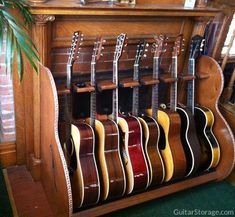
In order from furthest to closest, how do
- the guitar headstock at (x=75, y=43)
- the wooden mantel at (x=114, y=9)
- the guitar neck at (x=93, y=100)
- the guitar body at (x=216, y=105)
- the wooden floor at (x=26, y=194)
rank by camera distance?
1. the guitar body at (x=216, y=105)
2. the wooden floor at (x=26, y=194)
3. the guitar neck at (x=93, y=100)
4. the guitar headstock at (x=75, y=43)
5. the wooden mantel at (x=114, y=9)

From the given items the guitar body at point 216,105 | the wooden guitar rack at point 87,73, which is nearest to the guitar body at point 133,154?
the wooden guitar rack at point 87,73

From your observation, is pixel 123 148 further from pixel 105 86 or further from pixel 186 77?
pixel 186 77

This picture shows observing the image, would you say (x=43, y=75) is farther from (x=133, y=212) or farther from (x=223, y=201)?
(x=223, y=201)

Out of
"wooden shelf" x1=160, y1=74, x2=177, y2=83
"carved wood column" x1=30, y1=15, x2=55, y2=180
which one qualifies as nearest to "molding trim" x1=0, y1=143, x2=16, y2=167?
"carved wood column" x1=30, y1=15, x2=55, y2=180

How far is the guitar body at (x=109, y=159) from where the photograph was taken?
1479 mm

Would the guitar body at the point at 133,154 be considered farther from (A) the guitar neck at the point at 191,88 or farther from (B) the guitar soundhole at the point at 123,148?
(A) the guitar neck at the point at 191,88

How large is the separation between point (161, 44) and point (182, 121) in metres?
0.49

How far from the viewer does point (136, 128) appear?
154cm

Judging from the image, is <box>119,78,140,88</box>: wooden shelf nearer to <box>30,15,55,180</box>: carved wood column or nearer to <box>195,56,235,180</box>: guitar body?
<box>30,15,55,180</box>: carved wood column

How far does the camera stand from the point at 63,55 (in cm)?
153

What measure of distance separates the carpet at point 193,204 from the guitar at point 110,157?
18cm

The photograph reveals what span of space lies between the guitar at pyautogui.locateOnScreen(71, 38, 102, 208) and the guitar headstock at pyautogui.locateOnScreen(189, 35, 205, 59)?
24.7 inches

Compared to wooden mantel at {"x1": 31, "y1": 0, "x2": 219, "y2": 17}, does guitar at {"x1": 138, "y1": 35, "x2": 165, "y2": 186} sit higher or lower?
lower

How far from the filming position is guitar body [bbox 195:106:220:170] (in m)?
1.80
